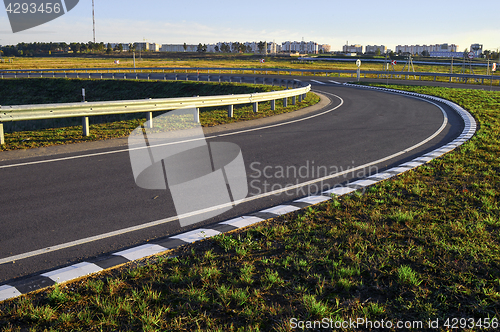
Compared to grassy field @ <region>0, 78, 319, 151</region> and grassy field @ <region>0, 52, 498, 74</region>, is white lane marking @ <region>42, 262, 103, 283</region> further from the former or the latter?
grassy field @ <region>0, 52, 498, 74</region>

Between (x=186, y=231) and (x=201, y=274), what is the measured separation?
4.53 feet

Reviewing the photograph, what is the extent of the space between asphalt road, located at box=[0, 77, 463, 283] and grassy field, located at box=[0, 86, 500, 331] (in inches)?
35.4

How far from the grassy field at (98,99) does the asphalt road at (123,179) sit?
5.02ft

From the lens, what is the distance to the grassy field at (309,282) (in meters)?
3.32

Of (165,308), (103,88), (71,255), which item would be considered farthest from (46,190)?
(103,88)

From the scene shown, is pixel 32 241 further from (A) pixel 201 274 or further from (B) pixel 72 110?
(B) pixel 72 110

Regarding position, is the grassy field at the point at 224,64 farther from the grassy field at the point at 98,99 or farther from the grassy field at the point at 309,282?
the grassy field at the point at 309,282

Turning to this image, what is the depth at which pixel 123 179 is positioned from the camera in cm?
749

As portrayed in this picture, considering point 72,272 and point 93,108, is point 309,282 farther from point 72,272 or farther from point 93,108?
point 93,108

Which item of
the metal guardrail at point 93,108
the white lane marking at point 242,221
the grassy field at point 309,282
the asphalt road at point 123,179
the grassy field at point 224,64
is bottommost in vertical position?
the grassy field at point 309,282

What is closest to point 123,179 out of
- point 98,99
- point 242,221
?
point 242,221

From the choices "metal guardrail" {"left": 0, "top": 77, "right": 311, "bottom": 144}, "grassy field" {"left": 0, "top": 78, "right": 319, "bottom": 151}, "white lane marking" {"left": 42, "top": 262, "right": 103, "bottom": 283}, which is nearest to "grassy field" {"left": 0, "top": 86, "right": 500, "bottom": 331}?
"white lane marking" {"left": 42, "top": 262, "right": 103, "bottom": 283}

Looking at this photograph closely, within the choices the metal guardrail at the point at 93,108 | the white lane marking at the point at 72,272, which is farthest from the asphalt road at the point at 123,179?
the metal guardrail at the point at 93,108

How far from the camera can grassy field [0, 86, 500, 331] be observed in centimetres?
332
